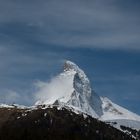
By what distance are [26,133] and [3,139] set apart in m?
16.2

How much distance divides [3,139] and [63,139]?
2269 centimetres

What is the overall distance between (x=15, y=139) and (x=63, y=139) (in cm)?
1672

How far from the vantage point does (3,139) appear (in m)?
185

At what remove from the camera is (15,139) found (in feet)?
586

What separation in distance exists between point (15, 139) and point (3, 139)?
837 centimetres

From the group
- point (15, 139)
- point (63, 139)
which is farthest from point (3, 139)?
point (63, 139)

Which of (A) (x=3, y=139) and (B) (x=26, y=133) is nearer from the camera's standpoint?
(B) (x=26, y=133)

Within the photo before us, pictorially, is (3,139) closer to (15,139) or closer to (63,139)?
(15,139)

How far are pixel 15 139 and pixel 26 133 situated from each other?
312 inches

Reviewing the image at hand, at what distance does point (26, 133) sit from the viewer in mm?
172625

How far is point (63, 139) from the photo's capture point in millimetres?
178875
